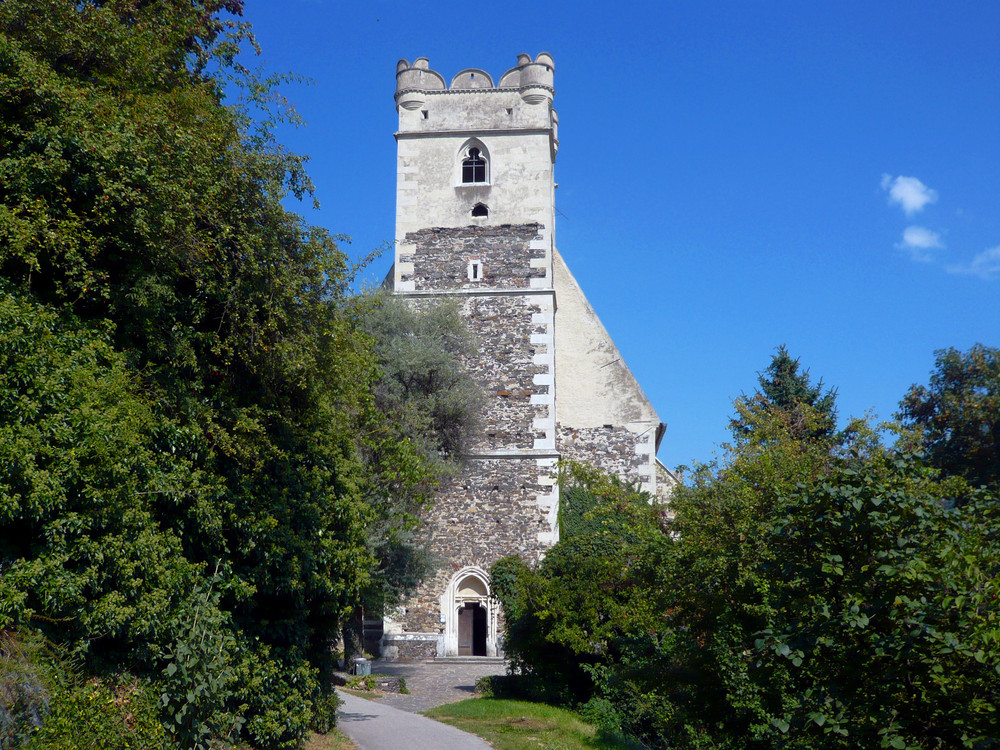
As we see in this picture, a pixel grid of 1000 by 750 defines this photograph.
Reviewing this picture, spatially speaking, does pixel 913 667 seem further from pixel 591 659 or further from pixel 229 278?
pixel 591 659

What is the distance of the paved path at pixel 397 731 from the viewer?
11.5 m

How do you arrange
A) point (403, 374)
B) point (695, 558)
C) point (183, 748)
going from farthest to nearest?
point (403, 374) < point (695, 558) < point (183, 748)

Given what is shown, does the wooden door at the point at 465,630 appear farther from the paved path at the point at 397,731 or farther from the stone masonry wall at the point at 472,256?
the stone masonry wall at the point at 472,256

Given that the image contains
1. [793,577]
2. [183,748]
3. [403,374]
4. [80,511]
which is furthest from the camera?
[403,374]

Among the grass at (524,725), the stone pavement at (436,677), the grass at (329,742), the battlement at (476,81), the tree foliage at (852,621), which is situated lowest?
the stone pavement at (436,677)

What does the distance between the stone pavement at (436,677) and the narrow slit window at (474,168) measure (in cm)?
1343

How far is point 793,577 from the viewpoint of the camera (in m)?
Result: 5.43

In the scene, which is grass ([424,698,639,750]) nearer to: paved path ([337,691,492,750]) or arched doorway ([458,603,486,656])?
paved path ([337,691,492,750])

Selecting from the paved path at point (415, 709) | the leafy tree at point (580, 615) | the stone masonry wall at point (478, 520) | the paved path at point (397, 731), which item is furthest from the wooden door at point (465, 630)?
the paved path at point (397, 731)

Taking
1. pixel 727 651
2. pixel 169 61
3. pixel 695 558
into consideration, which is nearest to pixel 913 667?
pixel 727 651

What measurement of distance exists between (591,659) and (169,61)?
11.6 m

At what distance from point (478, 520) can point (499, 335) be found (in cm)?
501

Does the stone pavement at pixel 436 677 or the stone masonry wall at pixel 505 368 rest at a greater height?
the stone masonry wall at pixel 505 368

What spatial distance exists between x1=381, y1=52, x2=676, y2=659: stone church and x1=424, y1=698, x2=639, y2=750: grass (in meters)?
6.86
